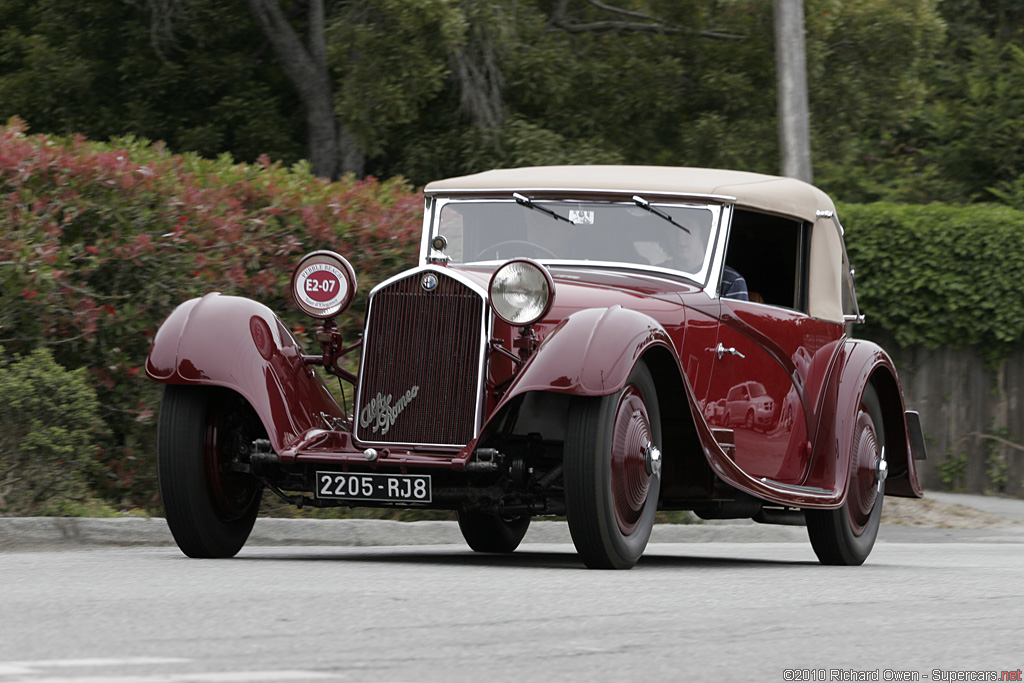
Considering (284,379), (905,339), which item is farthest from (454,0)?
(284,379)

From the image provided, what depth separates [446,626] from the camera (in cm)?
471

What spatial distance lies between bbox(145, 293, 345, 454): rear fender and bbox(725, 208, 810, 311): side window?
2.85 meters

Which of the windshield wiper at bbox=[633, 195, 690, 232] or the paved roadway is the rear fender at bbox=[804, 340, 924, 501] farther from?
the windshield wiper at bbox=[633, 195, 690, 232]

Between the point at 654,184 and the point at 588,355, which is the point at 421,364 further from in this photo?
the point at 654,184

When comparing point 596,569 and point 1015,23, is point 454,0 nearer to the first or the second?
point 596,569

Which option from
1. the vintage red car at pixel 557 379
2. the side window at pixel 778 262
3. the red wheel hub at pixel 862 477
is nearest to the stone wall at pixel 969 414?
the red wheel hub at pixel 862 477

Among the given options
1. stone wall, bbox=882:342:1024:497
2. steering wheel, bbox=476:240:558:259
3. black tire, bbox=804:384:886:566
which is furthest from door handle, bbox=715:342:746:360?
stone wall, bbox=882:342:1024:497

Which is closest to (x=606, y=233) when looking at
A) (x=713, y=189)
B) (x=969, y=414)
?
(x=713, y=189)

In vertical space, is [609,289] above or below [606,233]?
below

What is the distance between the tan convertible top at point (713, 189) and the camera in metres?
8.18

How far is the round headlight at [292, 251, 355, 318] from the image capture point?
23.8 feet

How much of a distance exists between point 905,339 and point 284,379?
34.5ft

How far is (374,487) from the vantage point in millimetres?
6680

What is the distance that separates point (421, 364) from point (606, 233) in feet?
5.29
